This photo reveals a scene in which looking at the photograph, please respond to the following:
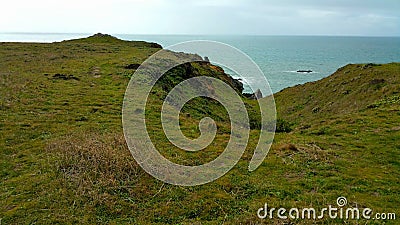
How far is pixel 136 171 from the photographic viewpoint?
1127 cm

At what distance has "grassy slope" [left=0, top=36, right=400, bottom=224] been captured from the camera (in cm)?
938

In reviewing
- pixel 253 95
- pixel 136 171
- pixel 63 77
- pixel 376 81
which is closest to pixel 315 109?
pixel 376 81

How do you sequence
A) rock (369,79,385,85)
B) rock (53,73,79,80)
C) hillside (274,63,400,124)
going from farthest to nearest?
rock (369,79,385,85)
hillside (274,63,400,124)
rock (53,73,79,80)

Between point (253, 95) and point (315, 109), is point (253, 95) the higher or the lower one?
the lower one

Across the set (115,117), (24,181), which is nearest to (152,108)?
(115,117)

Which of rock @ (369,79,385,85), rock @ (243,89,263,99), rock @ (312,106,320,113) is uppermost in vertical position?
rock @ (369,79,385,85)

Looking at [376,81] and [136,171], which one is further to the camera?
[376,81]

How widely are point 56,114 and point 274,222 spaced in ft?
45.7

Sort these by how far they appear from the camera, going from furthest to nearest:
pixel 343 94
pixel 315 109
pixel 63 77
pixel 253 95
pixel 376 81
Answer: pixel 253 95, pixel 343 94, pixel 315 109, pixel 376 81, pixel 63 77

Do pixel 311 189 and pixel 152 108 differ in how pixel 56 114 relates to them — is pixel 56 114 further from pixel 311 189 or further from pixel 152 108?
pixel 311 189

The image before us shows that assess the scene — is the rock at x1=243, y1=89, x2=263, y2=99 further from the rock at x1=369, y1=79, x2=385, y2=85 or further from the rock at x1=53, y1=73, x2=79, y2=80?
the rock at x1=53, y1=73, x2=79, y2=80

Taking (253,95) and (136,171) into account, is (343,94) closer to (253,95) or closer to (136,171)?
(253,95)

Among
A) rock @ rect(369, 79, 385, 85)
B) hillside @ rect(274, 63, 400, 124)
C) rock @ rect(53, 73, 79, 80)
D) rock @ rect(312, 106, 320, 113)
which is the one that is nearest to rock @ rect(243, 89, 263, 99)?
hillside @ rect(274, 63, 400, 124)

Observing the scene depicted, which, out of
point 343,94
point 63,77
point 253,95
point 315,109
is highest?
point 63,77
